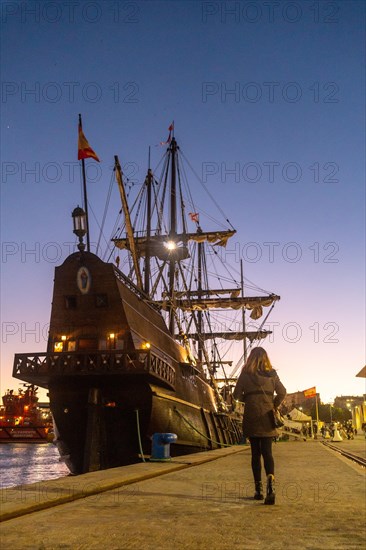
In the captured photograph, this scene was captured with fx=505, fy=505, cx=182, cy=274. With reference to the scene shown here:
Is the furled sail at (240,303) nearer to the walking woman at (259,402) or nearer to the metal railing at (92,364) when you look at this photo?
the metal railing at (92,364)

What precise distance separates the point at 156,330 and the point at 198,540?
17487 millimetres

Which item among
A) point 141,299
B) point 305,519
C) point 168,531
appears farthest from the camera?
point 141,299

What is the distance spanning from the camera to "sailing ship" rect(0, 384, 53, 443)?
7300cm

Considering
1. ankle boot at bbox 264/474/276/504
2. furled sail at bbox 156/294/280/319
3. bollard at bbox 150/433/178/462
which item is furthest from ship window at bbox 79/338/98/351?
furled sail at bbox 156/294/280/319

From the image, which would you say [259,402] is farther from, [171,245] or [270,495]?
[171,245]

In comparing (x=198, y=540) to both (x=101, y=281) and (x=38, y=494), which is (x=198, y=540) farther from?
(x=101, y=281)

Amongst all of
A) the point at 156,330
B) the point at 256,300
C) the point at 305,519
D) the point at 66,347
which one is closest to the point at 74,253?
the point at 66,347

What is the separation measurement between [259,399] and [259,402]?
0.03 metres

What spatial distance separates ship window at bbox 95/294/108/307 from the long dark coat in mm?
12434

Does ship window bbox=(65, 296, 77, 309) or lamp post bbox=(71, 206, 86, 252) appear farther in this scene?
ship window bbox=(65, 296, 77, 309)

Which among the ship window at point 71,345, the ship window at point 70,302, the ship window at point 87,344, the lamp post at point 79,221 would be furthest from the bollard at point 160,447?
the lamp post at point 79,221

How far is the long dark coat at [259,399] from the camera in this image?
585 cm

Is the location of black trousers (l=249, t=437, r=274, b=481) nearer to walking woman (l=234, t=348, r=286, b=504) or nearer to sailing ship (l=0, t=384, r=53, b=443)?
Result: walking woman (l=234, t=348, r=286, b=504)

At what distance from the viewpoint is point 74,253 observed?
1856cm
